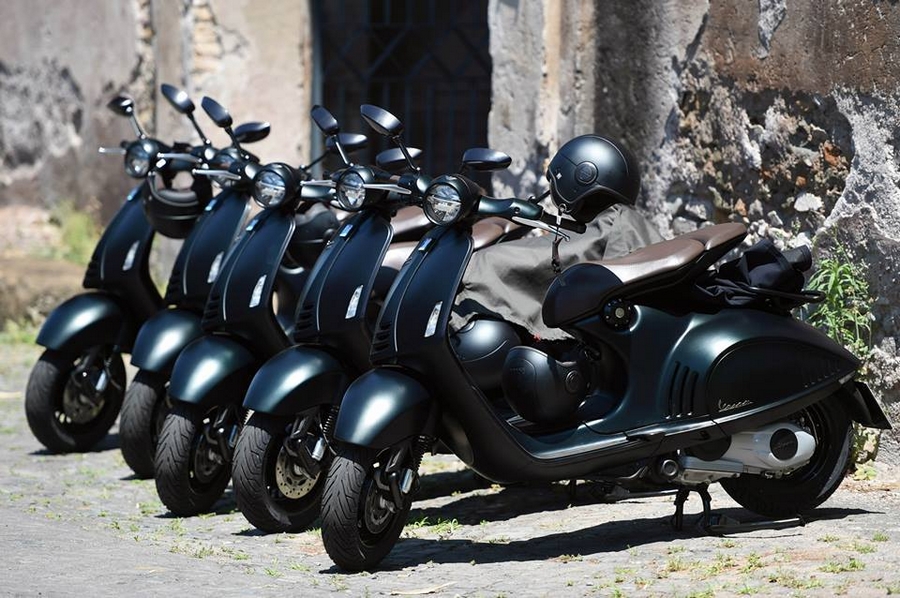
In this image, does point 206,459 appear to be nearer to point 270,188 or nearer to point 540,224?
point 270,188

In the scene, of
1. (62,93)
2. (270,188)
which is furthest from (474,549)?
(62,93)

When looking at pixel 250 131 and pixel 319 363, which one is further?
pixel 250 131

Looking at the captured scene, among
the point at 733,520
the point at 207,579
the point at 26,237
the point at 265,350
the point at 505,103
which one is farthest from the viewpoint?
the point at 26,237

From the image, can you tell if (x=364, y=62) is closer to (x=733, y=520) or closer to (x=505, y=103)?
(x=505, y=103)

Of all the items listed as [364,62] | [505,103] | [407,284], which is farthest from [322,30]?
[407,284]

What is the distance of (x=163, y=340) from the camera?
18.6 feet

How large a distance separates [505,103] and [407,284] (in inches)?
127

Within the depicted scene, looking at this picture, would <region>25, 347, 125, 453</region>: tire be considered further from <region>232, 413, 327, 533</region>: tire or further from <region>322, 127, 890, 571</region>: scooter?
<region>322, 127, 890, 571</region>: scooter

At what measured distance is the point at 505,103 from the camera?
7617 millimetres

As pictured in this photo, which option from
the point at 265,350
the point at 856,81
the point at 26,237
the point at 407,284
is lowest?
the point at 26,237

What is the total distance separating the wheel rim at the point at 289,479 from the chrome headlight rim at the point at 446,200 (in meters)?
1.01

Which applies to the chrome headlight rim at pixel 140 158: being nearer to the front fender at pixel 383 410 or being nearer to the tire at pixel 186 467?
the tire at pixel 186 467

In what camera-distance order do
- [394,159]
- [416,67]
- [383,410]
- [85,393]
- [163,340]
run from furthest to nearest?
1. [416,67]
2. [85,393]
3. [163,340]
4. [394,159]
5. [383,410]

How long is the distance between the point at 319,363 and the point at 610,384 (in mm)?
922
